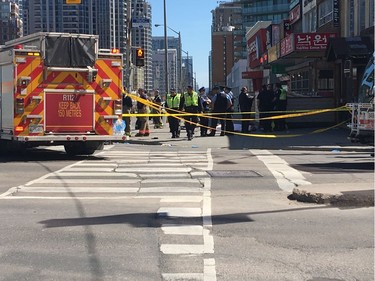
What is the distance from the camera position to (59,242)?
6254 mm

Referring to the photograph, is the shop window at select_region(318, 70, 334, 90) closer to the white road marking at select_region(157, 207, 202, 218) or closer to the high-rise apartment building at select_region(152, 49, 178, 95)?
the white road marking at select_region(157, 207, 202, 218)

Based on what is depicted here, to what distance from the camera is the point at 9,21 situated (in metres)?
58.6

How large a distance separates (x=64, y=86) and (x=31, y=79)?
821 millimetres

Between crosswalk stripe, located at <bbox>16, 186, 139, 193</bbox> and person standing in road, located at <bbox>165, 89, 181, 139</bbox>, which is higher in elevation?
person standing in road, located at <bbox>165, 89, 181, 139</bbox>

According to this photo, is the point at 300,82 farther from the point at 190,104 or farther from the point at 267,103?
the point at 190,104

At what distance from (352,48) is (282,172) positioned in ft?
34.2

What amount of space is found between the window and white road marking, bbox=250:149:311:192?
16.0 metres

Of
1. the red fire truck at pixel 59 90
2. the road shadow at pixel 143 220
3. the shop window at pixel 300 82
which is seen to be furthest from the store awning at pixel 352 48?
the road shadow at pixel 143 220

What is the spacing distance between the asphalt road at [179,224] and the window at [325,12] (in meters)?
17.3

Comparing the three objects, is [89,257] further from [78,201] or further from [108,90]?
[108,90]

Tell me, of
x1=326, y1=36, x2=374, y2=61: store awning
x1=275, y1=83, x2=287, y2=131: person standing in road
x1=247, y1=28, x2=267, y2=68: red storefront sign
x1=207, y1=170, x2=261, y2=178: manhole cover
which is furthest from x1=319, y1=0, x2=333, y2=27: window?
x1=207, y1=170, x2=261, y2=178: manhole cover

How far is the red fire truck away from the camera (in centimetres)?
1329

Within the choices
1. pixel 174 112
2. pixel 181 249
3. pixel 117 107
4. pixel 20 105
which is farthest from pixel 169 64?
pixel 181 249

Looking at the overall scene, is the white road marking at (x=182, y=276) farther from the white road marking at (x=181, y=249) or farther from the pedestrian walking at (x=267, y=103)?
the pedestrian walking at (x=267, y=103)
